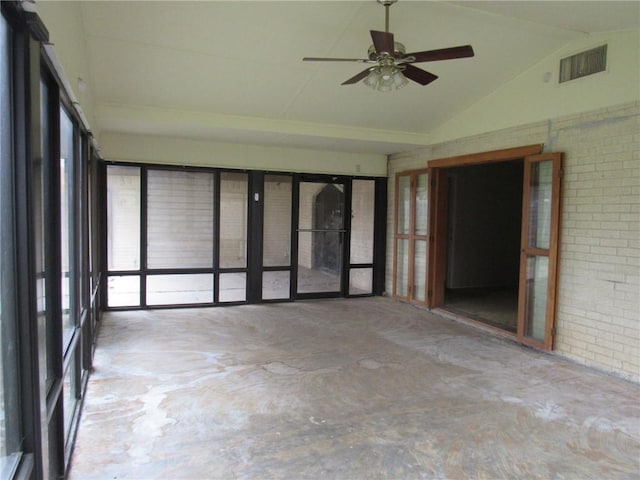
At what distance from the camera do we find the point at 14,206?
1509 millimetres

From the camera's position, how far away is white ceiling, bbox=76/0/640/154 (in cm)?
369

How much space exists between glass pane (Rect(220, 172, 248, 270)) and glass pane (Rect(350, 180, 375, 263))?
1.93 metres

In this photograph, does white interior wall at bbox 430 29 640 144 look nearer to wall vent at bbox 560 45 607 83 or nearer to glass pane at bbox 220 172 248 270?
wall vent at bbox 560 45 607 83

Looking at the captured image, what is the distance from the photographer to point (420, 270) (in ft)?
22.7

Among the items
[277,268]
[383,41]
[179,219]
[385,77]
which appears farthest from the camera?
[277,268]

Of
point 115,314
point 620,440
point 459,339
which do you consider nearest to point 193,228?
point 115,314

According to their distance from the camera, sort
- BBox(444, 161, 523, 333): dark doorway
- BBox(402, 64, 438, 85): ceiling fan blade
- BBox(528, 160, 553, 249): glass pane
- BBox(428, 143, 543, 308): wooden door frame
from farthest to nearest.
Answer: BBox(444, 161, 523, 333): dark doorway → BBox(428, 143, 543, 308): wooden door frame → BBox(528, 160, 553, 249): glass pane → BBox(402, 64, 438, 85): ceiling fan blade

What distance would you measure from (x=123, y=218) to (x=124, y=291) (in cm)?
107

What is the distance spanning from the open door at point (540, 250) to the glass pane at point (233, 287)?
4.02 metres

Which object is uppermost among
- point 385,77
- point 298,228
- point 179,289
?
point 385,77

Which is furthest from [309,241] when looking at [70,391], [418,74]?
[70,391]

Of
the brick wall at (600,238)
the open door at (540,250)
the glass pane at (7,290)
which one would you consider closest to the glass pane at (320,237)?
the open door at (540,250)

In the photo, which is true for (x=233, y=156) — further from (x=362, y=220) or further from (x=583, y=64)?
(x=583, y=64)

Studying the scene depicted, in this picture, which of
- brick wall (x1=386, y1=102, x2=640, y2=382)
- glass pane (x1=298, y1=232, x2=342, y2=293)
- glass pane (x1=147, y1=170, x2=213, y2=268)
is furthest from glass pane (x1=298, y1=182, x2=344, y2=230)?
brick wall (x1=386, y1=102, x2=640, y2=382)
